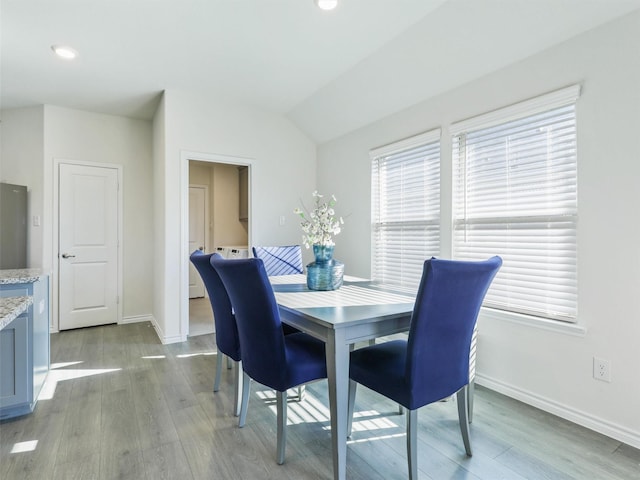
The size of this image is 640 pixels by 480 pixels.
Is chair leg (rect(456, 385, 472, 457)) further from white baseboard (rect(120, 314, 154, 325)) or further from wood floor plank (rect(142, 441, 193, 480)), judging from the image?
white baseboard (rect(120, 314, 154, 325))

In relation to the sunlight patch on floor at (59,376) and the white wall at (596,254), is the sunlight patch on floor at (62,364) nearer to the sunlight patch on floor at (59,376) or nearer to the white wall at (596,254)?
the sunlight patch on floor at (59,376)

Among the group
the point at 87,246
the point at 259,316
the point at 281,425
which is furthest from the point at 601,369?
the point at 87,246

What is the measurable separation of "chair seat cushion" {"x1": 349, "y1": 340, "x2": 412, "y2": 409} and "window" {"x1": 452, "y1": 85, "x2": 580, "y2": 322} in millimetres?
1081

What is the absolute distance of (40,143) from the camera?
152 inches

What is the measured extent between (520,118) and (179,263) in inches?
131

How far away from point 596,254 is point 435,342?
1.27m

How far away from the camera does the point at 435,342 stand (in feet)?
4.89

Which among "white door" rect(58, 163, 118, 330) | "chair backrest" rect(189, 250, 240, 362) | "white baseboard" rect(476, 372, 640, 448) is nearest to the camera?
"white baseboard" rect(476, 372, 640, 448)

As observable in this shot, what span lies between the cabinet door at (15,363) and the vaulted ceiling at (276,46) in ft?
6.82

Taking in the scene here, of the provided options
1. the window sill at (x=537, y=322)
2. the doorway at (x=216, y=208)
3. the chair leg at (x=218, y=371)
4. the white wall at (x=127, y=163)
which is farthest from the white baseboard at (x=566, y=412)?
the doorway at (x=216, y=208)

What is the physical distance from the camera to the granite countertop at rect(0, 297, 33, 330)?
1023 mm

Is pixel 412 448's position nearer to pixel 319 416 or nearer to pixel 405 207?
pixel 319 416

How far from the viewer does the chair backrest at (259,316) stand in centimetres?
159

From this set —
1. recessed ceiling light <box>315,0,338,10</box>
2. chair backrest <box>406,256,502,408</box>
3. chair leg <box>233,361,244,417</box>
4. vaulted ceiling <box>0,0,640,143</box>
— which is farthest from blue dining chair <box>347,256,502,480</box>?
recessed ceiling light <box>315,0,338,10</box>
